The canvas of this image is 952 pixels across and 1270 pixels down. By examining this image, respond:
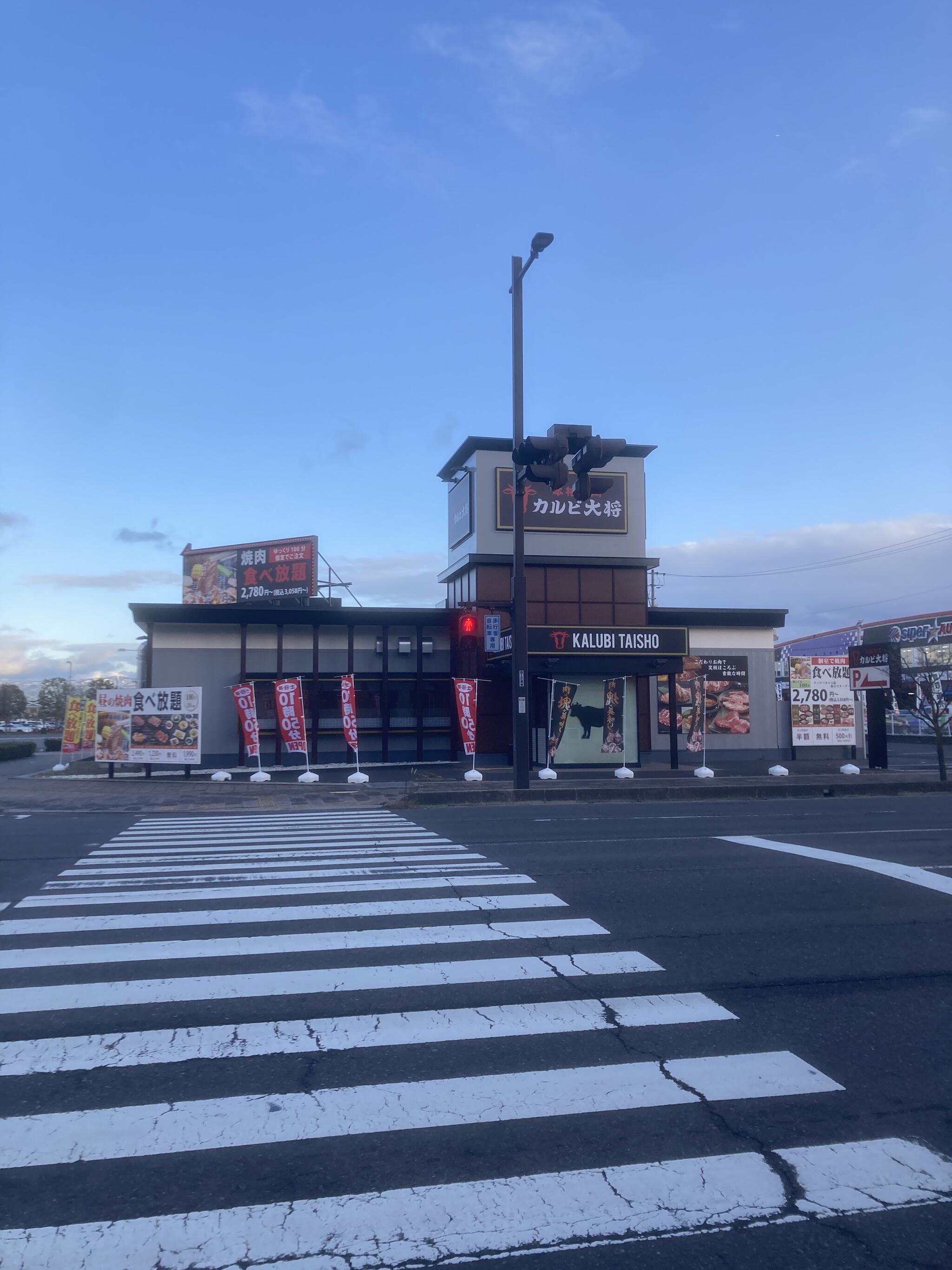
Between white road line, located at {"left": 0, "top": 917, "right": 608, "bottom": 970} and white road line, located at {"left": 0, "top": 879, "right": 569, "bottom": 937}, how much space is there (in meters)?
0.48

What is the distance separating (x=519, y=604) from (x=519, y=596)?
16 centimetres

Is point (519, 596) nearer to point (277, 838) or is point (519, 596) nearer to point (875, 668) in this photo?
point (277, 838)

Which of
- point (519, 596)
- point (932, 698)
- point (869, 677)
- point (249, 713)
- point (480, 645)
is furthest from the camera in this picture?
point (480, 645)

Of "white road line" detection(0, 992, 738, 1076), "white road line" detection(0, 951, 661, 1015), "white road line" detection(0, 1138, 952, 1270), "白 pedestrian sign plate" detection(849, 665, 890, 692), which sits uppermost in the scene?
"白 pedestrian sign plate" detection(849, 665, 890, 692)

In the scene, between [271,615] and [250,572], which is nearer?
[271,615]

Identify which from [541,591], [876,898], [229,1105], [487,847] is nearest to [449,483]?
[541,591]

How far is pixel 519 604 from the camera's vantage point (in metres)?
19.6

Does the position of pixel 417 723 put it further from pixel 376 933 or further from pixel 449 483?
pixel 376 933

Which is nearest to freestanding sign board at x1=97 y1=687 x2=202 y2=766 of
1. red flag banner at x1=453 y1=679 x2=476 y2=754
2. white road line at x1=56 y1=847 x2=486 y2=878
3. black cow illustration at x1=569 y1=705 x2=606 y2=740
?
red flag banner at x1=453 y1=679 x2=476 y2=754

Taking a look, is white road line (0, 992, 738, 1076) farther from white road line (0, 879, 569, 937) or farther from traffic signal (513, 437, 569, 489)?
traffic signal (513, 437, 569, 489)

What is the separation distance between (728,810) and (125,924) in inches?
489

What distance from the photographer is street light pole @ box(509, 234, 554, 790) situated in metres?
19.2

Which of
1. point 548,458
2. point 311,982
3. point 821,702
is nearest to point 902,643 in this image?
point 821,702

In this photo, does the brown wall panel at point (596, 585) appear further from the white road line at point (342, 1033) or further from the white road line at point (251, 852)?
the white road line at point (342, 1033)
